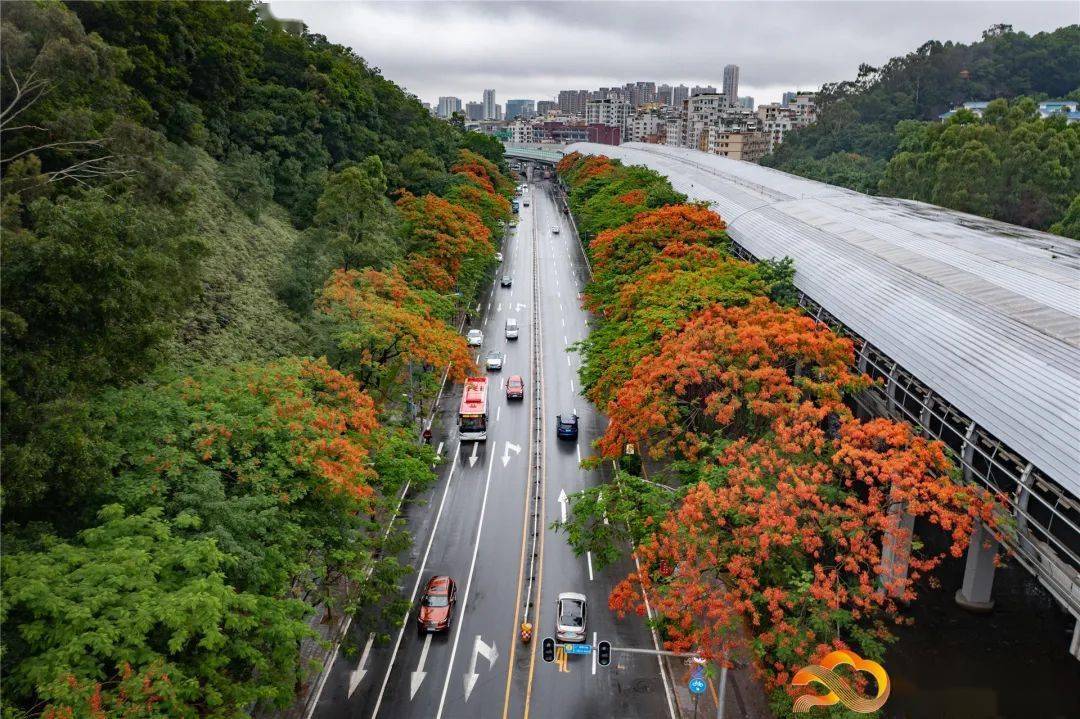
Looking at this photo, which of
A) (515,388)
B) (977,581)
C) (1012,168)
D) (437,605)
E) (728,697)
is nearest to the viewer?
(728,697)

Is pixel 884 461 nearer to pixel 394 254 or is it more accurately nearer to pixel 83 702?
pixel 83 702

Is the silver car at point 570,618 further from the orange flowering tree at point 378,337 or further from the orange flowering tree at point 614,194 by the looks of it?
the orange flowering tree at point 614,194

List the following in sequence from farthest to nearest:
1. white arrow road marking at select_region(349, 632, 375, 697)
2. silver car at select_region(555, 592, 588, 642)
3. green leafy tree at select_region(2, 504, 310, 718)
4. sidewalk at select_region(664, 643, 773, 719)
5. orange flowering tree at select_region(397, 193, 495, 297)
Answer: orange flowering tree at select_region(397, 193, 495, 297), silver car at select_region(555, 592, 588, 642), white arrow road marking at select_region(349, 632, 375, 697), sidewalk at select_region(664, 643, 773, 719), green leafy tree at select_region(2, 504, 310, 718)

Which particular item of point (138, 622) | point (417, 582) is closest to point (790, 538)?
point (138, 622)

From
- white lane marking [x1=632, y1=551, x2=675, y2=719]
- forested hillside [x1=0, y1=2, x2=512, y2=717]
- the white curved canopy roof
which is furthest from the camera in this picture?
white lane marking [x1=632, y1=551, x2=675, y2=719]

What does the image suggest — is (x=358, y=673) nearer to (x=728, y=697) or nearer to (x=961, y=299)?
(x=728, y=697)

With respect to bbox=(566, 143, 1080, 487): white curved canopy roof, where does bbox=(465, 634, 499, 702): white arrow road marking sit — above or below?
below

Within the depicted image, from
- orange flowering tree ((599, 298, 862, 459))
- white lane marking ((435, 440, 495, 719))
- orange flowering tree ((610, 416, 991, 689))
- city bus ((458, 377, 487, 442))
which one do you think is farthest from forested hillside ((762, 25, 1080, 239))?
white lane marking ((435, 440, 495, 719))

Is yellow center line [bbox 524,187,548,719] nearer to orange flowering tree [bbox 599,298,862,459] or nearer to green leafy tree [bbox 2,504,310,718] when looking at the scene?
orange flowering tree [bbox 599,298,862,459]
